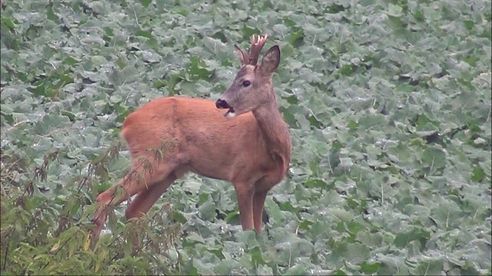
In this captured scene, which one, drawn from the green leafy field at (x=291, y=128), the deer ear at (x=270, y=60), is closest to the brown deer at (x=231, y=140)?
the deer ear at (x=270, y=60)

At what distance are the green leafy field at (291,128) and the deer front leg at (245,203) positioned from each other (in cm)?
15

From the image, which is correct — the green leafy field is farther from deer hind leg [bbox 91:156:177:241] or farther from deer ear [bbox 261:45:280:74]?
deer ear [bbox 261:45:280:74]

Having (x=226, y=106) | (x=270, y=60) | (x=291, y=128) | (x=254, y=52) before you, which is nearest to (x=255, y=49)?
(x=254, y=52)

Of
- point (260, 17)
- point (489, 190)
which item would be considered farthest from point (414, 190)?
point (260, 17)

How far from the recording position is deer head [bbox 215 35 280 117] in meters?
9.91

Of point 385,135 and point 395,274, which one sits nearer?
point 395,274

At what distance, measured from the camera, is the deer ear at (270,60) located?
9930mm

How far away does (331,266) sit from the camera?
923 cm

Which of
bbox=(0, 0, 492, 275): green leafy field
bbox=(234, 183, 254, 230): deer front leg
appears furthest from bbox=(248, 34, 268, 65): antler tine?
bbox=(0, 0, 492, 275): green leafy field

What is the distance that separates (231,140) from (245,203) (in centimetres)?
49

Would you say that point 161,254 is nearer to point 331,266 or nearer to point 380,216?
point 331,266

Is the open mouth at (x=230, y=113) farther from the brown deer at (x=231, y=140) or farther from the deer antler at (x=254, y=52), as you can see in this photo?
the deer antler at (x=254, y=52)

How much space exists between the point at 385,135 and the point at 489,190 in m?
1.38

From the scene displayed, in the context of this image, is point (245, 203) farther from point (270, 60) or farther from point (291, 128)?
point (291, 128)
